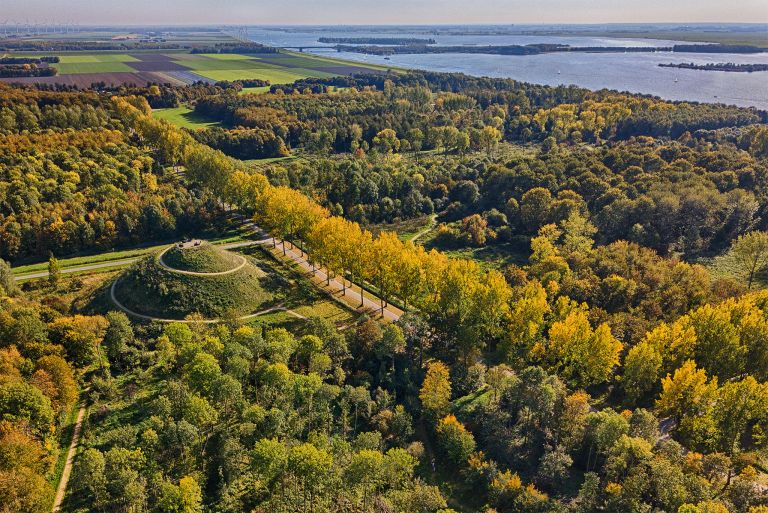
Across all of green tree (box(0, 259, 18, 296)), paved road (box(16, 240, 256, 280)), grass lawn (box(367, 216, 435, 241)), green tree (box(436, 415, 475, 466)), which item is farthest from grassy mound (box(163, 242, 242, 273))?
green tree (box(436, 415, 475, 466))

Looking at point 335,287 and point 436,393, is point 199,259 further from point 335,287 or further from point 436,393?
point 436,393

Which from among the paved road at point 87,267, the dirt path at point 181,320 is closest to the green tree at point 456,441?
the dirt path at point 181,320

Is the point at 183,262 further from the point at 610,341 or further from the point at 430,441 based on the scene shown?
the point at 610,341

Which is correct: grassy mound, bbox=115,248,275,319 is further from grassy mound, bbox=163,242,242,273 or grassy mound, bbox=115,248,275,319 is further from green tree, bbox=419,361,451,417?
green tree, bbox=419,361,451,417

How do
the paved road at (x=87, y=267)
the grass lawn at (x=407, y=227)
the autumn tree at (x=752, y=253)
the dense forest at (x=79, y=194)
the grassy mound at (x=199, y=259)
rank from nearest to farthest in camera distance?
the grassy mound at (x=199, y=259)
the autumn tree at (x=752, y=253)
the paved road at (x=87, y=267)
the dense forest at (x=79, y=194)
the grass lawn at (x=407, y=227)

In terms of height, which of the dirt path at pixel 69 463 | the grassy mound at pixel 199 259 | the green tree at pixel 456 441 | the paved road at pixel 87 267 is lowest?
the dirt path at pixel 69 463

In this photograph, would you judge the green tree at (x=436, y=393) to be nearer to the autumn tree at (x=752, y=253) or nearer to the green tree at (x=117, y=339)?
the green tree at (x=117, y=339)
